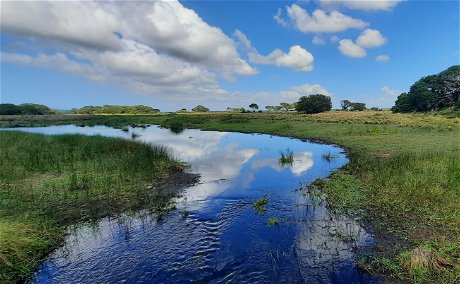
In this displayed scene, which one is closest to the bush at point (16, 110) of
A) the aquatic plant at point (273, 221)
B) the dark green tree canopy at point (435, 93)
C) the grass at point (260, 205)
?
the dark green tree canopy at point (435, 93)

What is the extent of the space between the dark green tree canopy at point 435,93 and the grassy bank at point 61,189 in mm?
85994

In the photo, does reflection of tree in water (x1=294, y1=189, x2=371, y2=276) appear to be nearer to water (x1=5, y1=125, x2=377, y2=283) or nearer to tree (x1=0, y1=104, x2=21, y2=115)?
water (x1=5, y1=125, x2=377, y2=283)

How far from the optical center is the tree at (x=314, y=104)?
107m

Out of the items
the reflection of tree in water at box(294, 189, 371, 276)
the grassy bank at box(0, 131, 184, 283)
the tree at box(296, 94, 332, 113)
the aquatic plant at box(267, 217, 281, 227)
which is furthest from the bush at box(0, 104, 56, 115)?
the reflection of tree in water at box(294, 189, 371, 276)

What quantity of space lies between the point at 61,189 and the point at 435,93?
328 ft

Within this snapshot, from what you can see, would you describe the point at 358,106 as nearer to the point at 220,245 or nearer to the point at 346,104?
the point at 346,104

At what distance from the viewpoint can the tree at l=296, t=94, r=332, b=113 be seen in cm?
10688

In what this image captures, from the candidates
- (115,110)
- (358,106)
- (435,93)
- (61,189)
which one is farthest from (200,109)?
A: (61,189)

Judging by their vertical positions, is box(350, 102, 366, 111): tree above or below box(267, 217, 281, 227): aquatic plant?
above

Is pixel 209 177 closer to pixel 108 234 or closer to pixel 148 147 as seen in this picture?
pixel 148 147

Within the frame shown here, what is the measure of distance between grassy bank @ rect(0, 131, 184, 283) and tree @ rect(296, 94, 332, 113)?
87.8m

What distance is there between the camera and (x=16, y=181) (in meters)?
17.5

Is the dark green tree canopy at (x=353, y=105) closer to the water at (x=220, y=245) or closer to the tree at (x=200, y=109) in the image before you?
the tree at (x=200, y=109)

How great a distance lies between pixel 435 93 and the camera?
88438 mm
